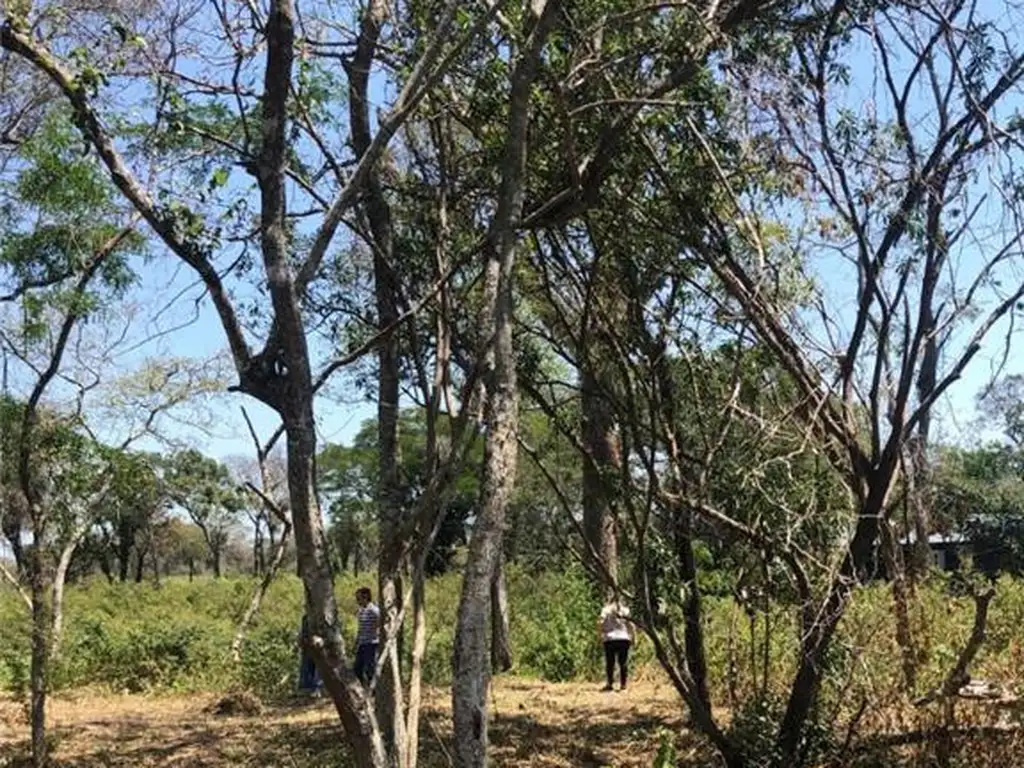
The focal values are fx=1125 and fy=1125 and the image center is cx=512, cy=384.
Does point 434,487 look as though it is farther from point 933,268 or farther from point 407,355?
point 933,268

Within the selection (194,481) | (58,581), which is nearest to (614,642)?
(58,581)

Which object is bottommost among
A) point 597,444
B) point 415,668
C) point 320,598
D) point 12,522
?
point 415,668

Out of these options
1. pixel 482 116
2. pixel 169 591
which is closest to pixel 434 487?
pixel 482 116

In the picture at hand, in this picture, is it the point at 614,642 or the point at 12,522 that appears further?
the point at 12,522

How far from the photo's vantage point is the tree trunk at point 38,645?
946 cm

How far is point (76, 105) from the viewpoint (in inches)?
177

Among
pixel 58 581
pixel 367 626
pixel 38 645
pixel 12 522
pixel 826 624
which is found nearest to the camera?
pixel 826 624

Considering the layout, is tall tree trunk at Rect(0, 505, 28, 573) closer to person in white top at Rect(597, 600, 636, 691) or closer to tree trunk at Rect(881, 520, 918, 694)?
person in white top at Rect(597, 600, 636, 691)

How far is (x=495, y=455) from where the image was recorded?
15.5ft

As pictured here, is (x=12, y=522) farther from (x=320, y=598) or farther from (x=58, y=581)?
(x=320, y=598)

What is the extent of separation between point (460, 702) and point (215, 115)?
13.9ft

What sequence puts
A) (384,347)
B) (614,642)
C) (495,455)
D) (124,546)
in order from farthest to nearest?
(124,546) < (614,642) < (384,347) < (495,455)

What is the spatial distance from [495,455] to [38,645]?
6432mm

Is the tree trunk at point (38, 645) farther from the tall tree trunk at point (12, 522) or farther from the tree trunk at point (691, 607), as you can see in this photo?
the tree trunk at point (691, 607)
